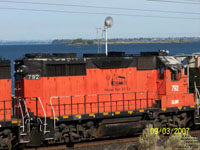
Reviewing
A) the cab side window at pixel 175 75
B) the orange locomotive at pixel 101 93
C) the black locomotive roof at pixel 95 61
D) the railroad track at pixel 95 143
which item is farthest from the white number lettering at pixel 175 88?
the railroad track at pixel 95 143

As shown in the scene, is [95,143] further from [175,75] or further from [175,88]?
[175,75]

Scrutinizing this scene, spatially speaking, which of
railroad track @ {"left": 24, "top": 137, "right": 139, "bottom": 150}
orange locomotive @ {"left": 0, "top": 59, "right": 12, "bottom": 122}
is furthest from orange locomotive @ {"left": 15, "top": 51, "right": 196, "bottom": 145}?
orange locomotive @ {"left": 0, "top": 59, "right": 12, "bottom": 122}

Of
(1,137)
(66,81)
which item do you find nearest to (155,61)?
(66,81)

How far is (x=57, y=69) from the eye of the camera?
1593cm

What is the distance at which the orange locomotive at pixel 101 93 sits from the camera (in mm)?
15453

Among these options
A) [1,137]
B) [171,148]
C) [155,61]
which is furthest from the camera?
[155,61]

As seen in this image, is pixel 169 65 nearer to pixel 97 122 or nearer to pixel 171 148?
pixel 97 122

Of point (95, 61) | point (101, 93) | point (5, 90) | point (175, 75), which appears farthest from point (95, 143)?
point (175, 75)

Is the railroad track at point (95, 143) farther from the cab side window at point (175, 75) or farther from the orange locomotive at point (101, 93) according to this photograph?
the cab side window at point (175, 75)

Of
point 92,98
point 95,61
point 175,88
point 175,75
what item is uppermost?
point 95,61

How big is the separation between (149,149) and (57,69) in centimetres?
519

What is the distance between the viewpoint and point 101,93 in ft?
55.7

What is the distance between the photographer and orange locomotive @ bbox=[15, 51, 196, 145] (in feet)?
50.7

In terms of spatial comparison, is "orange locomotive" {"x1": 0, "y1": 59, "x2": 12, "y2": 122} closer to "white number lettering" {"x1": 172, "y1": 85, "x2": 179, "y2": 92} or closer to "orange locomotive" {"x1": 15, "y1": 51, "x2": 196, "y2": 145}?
"orange locomotive" {"x1": 15, "y1": 51, "x2": 196, "y2": 145}
